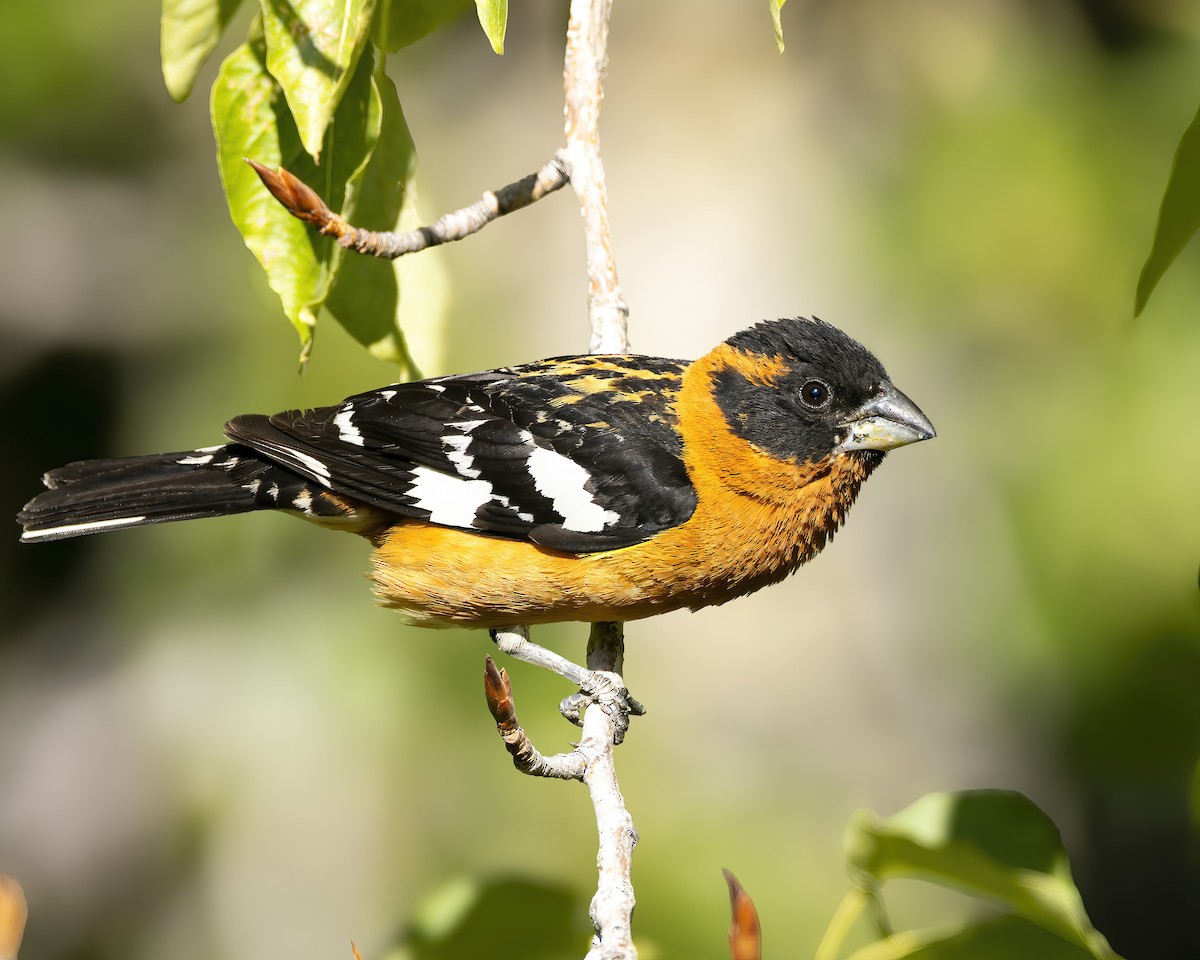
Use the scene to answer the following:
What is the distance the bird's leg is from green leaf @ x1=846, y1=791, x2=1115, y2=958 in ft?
3.01

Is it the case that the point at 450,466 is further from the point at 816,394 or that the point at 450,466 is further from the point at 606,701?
the point at 816,394

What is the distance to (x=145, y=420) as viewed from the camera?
5273mm

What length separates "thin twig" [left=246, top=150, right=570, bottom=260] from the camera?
2.17m

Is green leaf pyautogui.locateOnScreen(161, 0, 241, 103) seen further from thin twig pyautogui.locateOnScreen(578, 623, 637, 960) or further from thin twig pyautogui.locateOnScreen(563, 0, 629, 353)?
thin twig pyautogui.locateOnScreen(578, 623, 637, 960)

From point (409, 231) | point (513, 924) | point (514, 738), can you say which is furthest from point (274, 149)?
point (513, 924)

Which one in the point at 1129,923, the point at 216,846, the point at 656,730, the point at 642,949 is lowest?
the point at 1129,923

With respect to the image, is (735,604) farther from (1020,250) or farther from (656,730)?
(1020,250)

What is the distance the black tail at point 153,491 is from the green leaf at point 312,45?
4.05 feet

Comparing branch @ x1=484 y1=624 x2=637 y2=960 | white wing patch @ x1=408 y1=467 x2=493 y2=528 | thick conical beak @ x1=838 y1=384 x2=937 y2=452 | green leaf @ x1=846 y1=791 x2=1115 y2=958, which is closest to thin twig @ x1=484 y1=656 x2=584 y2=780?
branch @ x1=484 y1=624 x2=637 y2=960

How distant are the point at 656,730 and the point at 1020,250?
250 centimetres

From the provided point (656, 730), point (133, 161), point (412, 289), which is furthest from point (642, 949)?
point (133, 161)

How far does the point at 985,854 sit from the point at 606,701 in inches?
46.7

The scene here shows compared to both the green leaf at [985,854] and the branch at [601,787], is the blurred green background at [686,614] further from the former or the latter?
the green leaf at [985,854]

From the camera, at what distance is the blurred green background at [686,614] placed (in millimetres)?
4668
